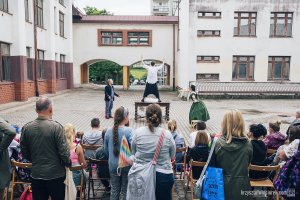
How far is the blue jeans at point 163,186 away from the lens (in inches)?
144

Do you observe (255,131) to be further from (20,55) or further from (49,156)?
(20,55)

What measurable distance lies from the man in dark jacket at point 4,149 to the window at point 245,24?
78.8 feet

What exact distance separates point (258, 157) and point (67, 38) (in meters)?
25.3

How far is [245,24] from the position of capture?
25.7m

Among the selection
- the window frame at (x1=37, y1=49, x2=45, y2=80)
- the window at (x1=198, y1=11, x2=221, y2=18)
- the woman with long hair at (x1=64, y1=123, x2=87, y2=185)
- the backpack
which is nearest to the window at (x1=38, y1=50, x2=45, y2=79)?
the window frame at (x1=37, y1=49, x2=45, y2=80)

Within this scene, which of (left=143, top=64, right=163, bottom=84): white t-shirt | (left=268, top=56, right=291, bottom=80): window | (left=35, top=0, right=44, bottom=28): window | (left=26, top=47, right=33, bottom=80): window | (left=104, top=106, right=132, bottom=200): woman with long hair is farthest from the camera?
(left=268, top=56, right=291, bottom=80): window

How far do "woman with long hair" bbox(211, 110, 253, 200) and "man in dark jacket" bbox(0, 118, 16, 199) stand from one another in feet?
7.65

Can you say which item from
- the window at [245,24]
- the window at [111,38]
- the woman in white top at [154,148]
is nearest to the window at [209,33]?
the window at [245,24]

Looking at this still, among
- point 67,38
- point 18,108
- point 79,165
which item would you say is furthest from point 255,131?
point 67,38

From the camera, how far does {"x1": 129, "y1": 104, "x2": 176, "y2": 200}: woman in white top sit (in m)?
3.64

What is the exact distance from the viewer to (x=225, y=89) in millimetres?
→ 24844

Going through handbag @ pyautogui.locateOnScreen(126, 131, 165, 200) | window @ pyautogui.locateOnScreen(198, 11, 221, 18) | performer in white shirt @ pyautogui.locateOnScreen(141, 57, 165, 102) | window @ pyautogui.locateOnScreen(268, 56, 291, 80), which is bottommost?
handbag @ pyautogui.locateOnScreen(126, 131, 165, 200)

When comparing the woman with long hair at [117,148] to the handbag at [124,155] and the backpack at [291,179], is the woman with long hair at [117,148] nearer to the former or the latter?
the handbag at [124,155]

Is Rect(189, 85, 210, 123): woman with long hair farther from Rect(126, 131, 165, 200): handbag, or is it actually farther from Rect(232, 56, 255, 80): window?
Rect(232, 56, 255, 80): window
